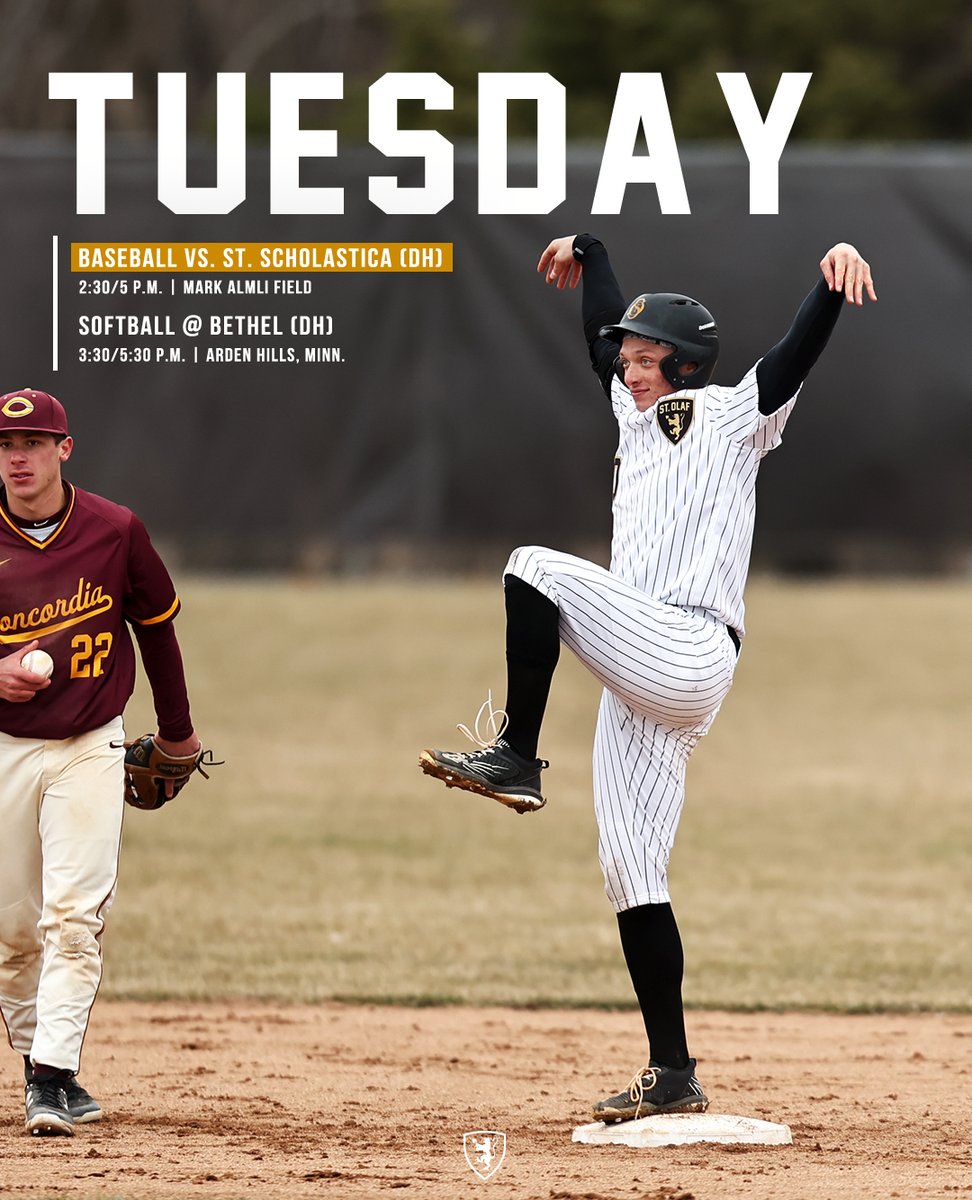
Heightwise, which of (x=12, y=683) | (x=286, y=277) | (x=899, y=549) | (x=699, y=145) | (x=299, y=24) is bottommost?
(x=12, y=683)

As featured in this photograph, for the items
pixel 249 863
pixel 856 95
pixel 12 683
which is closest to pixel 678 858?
pixel 249 863

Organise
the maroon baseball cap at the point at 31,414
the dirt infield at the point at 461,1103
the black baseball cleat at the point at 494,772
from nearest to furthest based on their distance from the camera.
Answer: the dirt infield at the point at 461,1103
the black baseball cleat at the point at 494,772
the maroon baseball cap at the point at 31,414

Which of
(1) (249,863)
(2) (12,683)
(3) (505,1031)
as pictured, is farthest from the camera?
(1) (249,863)

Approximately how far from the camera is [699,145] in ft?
55.8

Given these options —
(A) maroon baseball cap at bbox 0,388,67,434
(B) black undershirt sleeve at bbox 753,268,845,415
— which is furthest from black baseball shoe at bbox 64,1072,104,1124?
(B) black undershirt sleeve at bbox 753,268,845,415

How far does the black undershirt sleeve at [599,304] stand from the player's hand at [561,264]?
1.0 inches

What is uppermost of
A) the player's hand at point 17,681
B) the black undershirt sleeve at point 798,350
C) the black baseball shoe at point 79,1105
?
the black undershirt sleeve at point 798,350

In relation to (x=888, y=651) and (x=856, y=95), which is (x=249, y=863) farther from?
(x=856, y=95)

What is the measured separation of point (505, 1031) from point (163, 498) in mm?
5548

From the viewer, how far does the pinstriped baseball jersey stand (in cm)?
430

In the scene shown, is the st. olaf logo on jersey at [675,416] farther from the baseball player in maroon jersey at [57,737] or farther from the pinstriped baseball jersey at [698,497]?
the baseball player in maroon jersey at [57,737]

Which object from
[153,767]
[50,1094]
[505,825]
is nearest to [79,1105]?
[50,1094]

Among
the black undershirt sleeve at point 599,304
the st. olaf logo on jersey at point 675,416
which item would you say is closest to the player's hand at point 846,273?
the st. olaf logo on jersey at point 675,416

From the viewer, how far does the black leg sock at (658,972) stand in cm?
440
